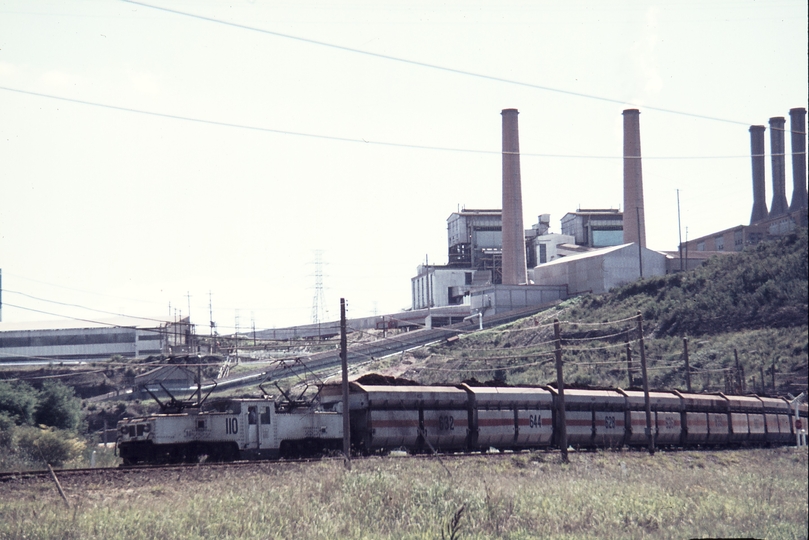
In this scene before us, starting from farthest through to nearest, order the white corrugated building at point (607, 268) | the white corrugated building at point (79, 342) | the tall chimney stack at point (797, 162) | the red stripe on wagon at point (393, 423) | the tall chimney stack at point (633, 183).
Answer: the tall chimney stack at point (797, 162) < the tall chimney stack at point (633, 183) < the white corrugated building at point (79, 342) < the white corrugated building at point (607, 268) < the red stripe on wagon at point (393, 423)

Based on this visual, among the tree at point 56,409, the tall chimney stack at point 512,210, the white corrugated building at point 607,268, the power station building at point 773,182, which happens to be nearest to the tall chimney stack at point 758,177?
the power station building at point 773,182

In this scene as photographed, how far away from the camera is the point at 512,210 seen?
94.9 meters

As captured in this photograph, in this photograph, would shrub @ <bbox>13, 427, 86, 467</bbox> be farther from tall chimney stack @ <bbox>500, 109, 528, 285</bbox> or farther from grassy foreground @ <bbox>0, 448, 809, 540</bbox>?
tall chimney stack @ <bbox>500, 109, 528, 285</bbox>

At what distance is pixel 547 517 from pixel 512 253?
255 ft

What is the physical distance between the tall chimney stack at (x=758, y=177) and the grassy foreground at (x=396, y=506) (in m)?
87.2

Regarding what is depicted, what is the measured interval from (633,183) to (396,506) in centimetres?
8403

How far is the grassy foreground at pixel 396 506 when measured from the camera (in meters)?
16.8

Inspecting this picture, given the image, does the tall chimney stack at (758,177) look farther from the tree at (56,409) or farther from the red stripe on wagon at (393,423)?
the tree at (56,409)

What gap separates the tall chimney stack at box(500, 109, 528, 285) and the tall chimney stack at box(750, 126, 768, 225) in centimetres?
3577

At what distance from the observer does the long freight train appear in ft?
93.0

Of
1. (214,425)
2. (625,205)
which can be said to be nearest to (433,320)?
(625,205)

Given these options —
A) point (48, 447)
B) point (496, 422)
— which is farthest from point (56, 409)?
point (496, 422)

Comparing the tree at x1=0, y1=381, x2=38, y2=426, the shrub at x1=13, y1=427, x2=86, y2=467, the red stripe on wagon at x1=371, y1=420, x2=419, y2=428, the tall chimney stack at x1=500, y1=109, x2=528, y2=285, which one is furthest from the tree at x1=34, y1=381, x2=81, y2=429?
the tall chimney stack at x1=500, y1=109, x2=528, y2=285

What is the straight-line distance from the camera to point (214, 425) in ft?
93.2
